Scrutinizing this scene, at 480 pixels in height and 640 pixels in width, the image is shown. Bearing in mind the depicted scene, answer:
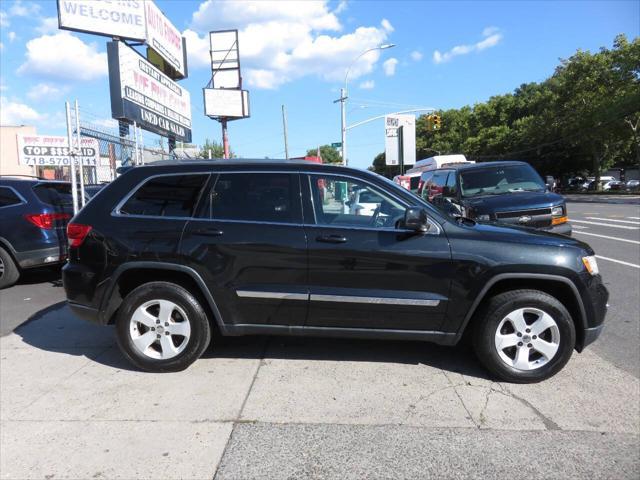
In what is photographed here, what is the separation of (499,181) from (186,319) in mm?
7306

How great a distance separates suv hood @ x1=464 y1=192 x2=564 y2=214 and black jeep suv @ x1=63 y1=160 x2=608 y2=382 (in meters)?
4.27

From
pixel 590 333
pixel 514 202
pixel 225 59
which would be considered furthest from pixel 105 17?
pixel 590 333

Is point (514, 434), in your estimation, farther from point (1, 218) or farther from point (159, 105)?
point (159, 105)

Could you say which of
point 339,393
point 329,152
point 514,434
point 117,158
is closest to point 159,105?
point 117,158

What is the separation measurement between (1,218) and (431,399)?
664cm

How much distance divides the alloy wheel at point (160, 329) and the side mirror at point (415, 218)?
1.99m

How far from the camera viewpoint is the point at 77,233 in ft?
14.0

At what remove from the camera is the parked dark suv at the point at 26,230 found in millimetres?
7160

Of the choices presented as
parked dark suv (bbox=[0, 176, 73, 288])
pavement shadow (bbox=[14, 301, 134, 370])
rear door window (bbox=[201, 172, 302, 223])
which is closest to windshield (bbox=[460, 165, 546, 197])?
rear door window (bbox=[201, 172, 302, 223])

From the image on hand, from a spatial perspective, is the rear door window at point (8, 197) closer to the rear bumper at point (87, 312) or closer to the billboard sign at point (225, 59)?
the rear bumper at point (87, 312)

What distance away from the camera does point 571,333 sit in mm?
3898

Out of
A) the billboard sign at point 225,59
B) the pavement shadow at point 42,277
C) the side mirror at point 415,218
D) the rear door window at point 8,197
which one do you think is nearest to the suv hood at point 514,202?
the side mirror at point 415,218

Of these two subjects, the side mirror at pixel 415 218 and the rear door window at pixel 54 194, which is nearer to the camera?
the side mirror at pixel 415 218

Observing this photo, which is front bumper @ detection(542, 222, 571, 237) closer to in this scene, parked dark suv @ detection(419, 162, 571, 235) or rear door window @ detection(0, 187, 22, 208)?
parked dark suv @ detection(419, 162, 571, 235)
